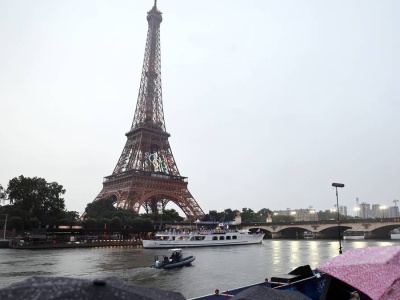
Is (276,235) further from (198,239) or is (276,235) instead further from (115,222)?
(115,222)

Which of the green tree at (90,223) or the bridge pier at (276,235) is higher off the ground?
the green tree at (90,223)

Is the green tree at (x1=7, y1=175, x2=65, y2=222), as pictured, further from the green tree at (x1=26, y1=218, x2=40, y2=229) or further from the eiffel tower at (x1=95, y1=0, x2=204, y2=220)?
the eiffel tower at (x1=95, y1=0, x2=204, y2=220)

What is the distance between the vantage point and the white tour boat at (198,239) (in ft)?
215

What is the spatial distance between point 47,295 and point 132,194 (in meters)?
87.3

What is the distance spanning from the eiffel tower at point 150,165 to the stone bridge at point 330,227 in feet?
102

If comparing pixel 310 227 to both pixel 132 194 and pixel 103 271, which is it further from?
pixel 103 271

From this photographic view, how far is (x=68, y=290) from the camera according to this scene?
4754 mm

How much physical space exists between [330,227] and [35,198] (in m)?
76.7

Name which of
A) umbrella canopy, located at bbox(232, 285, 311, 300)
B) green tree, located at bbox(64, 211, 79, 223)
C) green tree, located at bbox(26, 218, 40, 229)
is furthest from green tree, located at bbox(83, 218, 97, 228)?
umbrella canopy, located at bbox(232, 285, 311, 300)

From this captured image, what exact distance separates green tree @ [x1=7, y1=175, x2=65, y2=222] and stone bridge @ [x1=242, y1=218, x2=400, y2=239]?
Result: 6419 centimetres

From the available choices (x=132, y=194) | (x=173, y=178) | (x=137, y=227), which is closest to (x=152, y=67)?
(x=173, y=178)

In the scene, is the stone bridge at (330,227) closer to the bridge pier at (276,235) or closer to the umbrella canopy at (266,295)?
the bridge pier at (276,235)

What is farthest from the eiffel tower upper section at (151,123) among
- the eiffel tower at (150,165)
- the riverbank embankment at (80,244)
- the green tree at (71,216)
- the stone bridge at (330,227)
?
the stone bridge at (330,227)

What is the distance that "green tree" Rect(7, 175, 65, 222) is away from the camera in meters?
77.3
